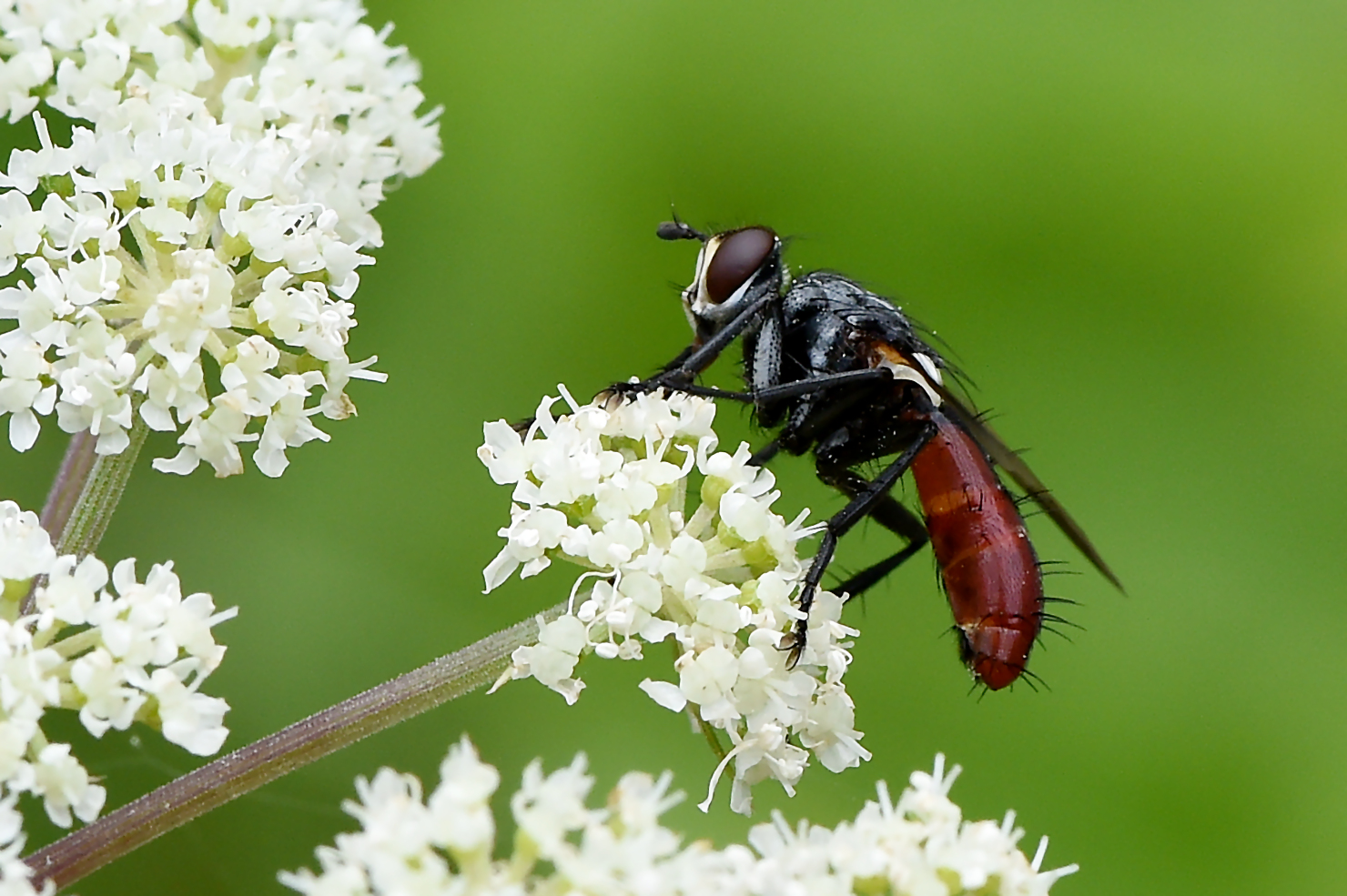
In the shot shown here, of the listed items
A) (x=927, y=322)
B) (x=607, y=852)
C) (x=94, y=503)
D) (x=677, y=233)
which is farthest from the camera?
(x=927, y=322)

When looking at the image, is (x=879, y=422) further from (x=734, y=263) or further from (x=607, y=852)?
(x=607, y=852)

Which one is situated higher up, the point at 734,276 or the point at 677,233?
the point at 677,233

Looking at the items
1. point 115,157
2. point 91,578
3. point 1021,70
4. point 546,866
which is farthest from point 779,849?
point 1021,70

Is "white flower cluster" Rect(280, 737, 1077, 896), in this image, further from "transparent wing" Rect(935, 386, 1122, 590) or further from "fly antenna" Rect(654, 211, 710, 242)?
"fly antenna" Rect(654, 211, 710, 242)

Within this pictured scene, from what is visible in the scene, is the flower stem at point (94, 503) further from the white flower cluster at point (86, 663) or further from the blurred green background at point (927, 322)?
the blurred green background at point (927, 322)

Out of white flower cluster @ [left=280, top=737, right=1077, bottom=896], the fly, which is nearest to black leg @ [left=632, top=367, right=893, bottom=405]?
the fly

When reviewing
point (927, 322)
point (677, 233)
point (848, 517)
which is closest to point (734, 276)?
point (677, 233)

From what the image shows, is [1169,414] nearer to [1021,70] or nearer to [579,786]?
[1021,70]
